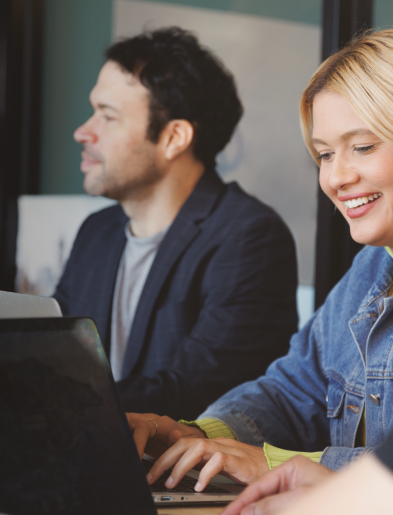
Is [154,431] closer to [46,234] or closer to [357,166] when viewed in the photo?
[357,166]

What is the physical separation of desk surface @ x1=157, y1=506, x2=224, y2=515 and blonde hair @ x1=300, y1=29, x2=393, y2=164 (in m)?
0.75

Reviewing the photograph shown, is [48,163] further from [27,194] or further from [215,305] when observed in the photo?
[215,305]

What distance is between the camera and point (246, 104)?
227 cm

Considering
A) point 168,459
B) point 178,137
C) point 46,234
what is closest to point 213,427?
point 168,459

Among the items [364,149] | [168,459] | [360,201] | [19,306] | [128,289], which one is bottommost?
[128,289]

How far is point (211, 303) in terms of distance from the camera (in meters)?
2.02

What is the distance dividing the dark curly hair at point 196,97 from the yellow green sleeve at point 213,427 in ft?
4.19

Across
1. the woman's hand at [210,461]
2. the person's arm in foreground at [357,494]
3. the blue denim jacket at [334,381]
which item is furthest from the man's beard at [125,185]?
the person's arm in foreground at [357,494]

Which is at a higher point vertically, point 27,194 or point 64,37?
point 64,37

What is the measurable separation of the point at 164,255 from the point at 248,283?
0.34 metres

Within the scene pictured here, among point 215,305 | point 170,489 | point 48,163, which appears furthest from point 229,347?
point 48,163

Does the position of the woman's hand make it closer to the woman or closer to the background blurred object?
the woman

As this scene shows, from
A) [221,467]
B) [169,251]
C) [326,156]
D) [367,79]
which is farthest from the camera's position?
[169,251]

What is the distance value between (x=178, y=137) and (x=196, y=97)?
6.7 inches
